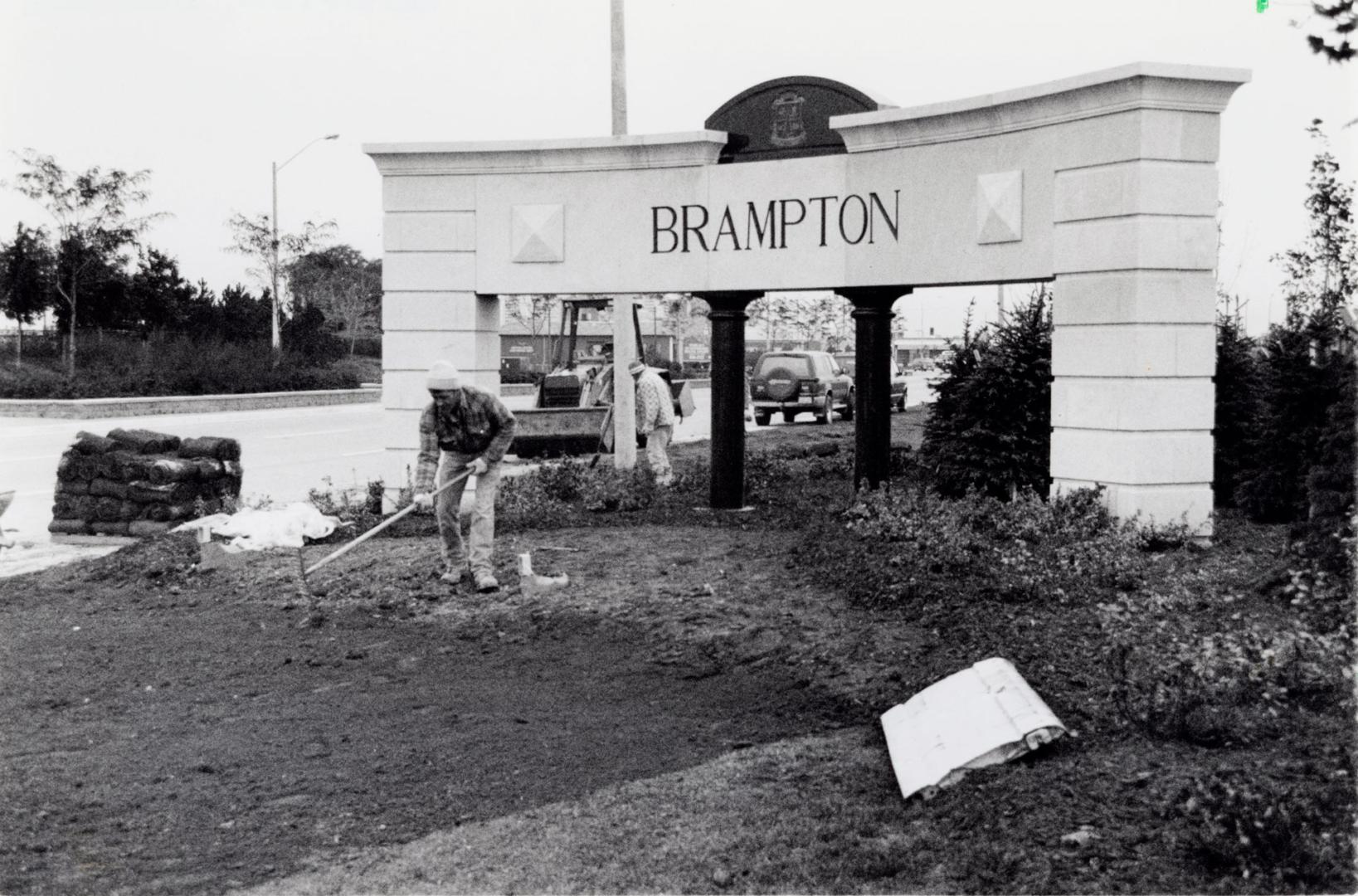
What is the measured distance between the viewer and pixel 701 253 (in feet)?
39.8

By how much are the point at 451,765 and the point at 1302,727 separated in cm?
334

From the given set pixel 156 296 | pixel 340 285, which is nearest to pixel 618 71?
pixel 156 296

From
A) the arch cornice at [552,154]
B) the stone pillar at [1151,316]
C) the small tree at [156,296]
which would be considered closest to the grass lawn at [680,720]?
the stone pillar at [1151,316]

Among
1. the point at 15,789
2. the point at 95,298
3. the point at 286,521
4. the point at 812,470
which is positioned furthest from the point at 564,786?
the point at 95,298

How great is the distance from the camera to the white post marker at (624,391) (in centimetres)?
1672

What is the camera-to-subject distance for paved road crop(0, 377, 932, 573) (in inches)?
617

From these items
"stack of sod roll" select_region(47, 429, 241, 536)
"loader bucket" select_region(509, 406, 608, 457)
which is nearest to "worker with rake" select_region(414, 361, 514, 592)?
"stack of sod roll" select_region(47, 429, 241, 536)

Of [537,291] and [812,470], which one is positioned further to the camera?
[812,470]

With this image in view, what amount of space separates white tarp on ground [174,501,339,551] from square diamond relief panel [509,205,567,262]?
2940 millimetres

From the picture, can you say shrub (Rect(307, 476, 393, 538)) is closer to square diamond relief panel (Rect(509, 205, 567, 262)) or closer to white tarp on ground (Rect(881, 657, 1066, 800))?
square diamond relief panel (Rect(509, 205, 567, 262))

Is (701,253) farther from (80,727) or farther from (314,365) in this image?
(314,365)

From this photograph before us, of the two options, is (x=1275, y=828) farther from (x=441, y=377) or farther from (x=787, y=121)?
(x=787, y=121)

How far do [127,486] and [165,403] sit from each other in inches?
855

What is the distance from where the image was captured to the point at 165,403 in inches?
1297
